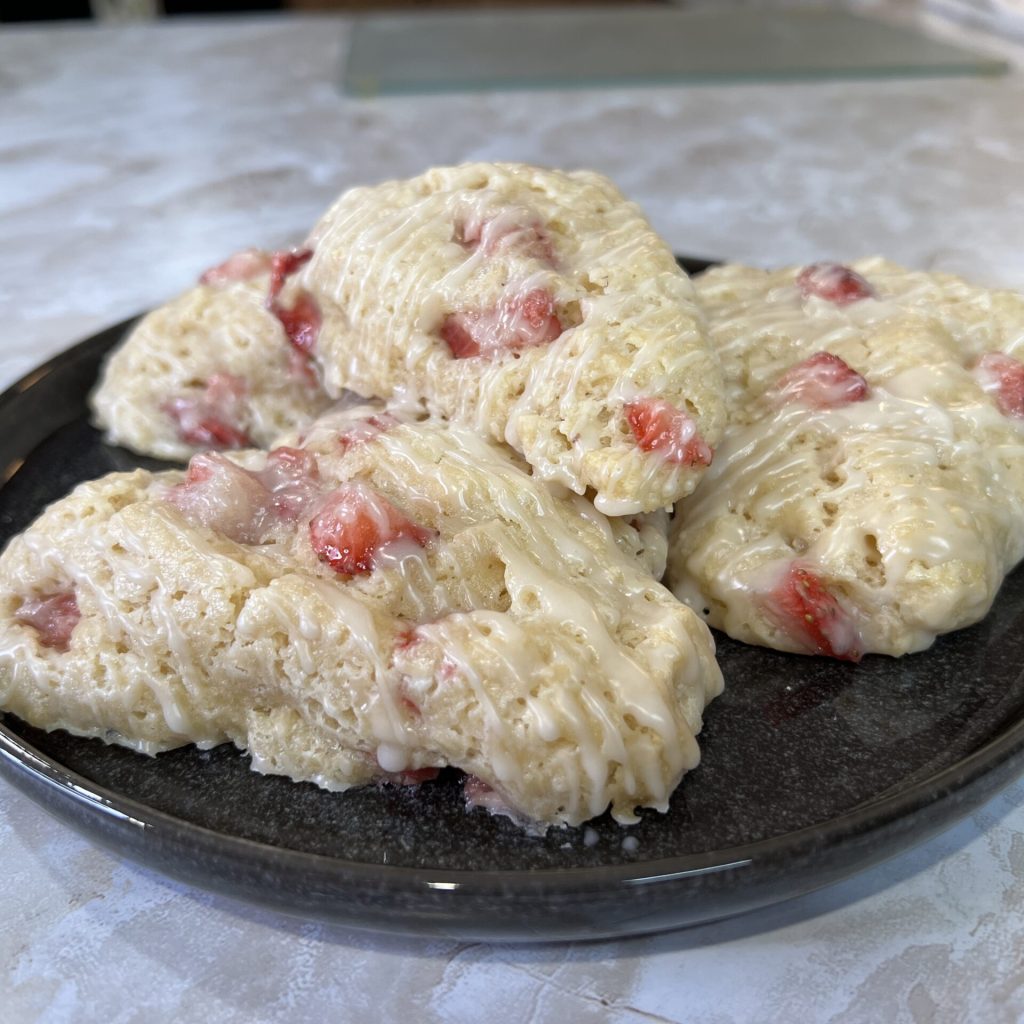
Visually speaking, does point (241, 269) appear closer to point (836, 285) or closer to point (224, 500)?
point (224, 500)

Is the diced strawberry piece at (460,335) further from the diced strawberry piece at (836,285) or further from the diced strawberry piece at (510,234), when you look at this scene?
the diced strawberry piece at (836,285)

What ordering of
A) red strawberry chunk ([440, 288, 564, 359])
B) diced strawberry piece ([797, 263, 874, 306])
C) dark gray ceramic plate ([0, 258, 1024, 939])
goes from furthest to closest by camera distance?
diced strawberry piece ([797, 263, 874, 306]), red strawberry chunk ([440, 288, 564, 359]), dark gray ceramic plate ([0, 258, 1024, 939])

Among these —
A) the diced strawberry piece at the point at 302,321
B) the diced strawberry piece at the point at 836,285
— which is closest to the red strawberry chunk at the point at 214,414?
the diced strawberry piece at the point at 302,321

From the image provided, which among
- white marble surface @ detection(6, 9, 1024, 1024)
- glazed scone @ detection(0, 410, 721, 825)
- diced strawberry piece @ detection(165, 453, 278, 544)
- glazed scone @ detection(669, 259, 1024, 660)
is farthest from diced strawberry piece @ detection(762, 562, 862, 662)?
diced strawberry piece @ detection(165, 453, 278, 544)

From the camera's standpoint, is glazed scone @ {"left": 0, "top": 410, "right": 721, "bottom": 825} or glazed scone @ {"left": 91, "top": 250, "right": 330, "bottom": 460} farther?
glazed scone @ {"left": 91, "top": 250, "right": 330, "bottom": 460}

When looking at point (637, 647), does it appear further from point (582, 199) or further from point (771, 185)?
point (771, 185)

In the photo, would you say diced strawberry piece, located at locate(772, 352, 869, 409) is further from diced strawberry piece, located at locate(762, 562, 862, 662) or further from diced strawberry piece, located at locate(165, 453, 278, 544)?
diced strawberry piece, located at locate(165, 453, 278, 544)
